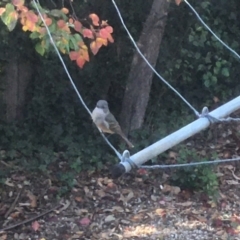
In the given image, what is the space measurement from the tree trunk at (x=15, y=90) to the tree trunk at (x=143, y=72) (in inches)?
45.8

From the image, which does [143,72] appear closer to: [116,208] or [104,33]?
[116,208]

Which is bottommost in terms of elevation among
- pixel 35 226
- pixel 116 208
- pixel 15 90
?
pixel 35 226

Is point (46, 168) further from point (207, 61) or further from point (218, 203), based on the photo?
point (207, 61)

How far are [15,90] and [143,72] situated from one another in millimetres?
1522

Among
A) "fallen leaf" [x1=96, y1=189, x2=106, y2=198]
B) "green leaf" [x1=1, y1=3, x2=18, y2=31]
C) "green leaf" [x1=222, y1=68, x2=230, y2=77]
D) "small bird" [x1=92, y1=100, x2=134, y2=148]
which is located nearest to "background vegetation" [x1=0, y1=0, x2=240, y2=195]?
"green leaf" [x1=222, y1=68, x2=230, y2=77]

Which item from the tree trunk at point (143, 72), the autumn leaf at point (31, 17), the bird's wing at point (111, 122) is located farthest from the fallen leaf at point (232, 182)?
the autumn leaf at point (31, 17)

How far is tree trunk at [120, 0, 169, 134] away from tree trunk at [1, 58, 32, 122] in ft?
3.82

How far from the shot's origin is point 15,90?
694 cm

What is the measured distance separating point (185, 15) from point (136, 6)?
0.72 metres

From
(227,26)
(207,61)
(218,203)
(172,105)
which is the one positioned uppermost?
(227,26)

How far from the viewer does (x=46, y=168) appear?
6012 mm

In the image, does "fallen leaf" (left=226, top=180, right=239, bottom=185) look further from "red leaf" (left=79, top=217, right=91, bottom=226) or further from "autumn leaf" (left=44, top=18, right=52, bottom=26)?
"autumn leaf" (left=44, top=18, right=52, bottom=26)

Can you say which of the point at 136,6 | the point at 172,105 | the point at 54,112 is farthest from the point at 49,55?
the point at 172,105

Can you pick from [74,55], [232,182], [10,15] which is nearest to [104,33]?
[74,55]
